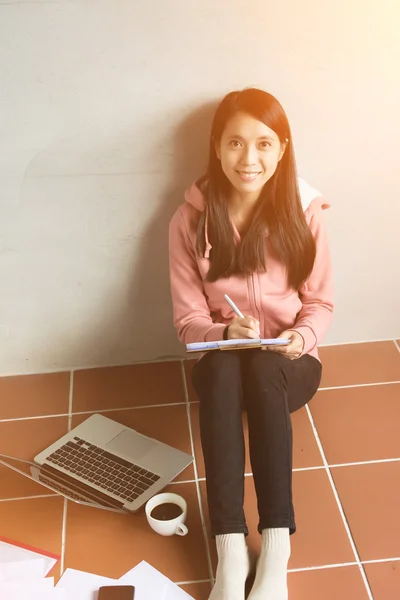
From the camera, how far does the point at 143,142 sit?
180 centimetres

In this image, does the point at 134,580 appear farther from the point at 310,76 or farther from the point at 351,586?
the point at 310,76

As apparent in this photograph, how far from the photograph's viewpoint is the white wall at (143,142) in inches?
65.2

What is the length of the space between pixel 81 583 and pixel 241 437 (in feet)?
1.51

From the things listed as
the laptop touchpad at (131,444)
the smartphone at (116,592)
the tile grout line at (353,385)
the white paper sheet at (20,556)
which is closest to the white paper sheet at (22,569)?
the white paper sheet at (20,556)

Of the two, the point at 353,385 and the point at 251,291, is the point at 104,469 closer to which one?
the point at 251,291

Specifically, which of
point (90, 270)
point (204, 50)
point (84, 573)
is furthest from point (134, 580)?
point (204, 50)

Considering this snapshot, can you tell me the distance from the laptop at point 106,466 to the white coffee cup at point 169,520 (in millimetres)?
56

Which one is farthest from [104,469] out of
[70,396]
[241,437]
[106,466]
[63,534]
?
[241,437]

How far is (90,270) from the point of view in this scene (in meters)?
2.00

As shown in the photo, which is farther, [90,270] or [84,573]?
[90,270]

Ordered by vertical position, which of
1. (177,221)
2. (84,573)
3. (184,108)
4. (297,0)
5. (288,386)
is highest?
(297,0)

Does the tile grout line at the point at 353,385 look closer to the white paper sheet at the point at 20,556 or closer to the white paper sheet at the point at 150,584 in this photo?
the white paper sheet at the point at 150,584

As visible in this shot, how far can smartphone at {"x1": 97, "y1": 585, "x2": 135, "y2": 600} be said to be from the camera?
1.49 metres

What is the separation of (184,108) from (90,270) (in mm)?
523
